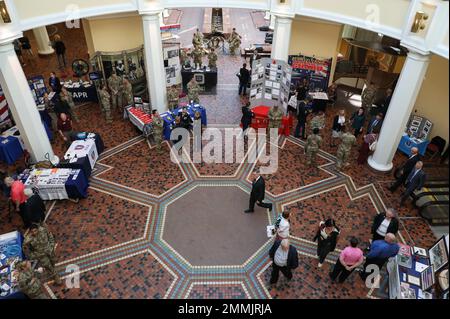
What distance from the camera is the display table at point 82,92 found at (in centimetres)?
1399

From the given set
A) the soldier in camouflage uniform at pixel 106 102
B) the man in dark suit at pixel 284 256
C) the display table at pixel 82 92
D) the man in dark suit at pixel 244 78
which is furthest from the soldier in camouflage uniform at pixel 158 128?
the man in dark suit at pixel 284 256

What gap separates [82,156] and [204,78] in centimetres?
746

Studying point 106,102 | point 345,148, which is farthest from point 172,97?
point 345,148

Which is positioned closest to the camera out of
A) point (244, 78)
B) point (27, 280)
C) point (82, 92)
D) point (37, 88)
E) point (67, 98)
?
point (27, 280)

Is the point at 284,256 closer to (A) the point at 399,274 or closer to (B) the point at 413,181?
(A) the point at 399,274

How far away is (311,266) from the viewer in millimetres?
7699

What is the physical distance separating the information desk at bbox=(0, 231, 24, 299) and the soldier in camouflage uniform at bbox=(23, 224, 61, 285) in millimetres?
604

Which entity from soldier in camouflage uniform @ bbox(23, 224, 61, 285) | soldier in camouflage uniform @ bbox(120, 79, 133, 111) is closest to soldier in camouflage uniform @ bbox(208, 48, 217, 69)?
soldier in camouflage uniform @ bbox(120, 79, 133, 111)

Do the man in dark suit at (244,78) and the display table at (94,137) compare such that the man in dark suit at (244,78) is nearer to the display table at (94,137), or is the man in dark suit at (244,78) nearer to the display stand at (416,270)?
the display table at (94,137)

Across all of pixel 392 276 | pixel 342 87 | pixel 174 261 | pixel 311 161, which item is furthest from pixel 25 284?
pixel 342 87

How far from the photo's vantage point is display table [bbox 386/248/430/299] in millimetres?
6562

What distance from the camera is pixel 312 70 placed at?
1424cm

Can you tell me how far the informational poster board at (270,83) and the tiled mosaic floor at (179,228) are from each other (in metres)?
2.15

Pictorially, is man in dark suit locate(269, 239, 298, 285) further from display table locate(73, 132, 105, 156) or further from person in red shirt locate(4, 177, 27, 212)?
display table locate(73, 132, 105, 156)
